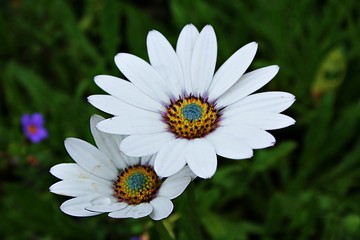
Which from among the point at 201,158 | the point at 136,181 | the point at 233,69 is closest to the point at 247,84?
the point at 233,69

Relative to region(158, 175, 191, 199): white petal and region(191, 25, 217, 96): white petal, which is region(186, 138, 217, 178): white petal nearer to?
region(158, 175, 191, 199): white petal

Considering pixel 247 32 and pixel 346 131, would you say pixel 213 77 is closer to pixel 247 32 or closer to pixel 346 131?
pixel 346 131

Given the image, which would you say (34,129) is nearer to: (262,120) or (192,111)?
(192,111)

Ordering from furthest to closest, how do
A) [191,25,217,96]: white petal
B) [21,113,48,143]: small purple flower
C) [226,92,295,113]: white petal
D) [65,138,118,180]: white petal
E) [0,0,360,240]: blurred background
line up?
1. [21,113,48,143]: small purple flower
2. [0,0,360,240]: blurred background
3. [191,25,217,96]: white petal
4. [65,138,118,180]: white petal
5. [226,92,295,113]: white petal

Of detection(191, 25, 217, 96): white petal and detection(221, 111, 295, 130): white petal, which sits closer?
detection(221, 111, 295, 130): white petal

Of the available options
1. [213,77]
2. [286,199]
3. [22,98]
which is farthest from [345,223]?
[22,98]

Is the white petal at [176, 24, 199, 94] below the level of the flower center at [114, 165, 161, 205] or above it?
above

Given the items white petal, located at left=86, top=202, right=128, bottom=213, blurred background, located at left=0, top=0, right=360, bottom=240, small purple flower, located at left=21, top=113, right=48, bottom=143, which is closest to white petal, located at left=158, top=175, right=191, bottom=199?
white petal, located at left=86, top=202, right=128, bottom=213

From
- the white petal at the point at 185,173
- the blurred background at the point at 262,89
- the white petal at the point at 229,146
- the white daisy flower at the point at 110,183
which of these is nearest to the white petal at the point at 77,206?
the white daisy flower at the point at 110,183
